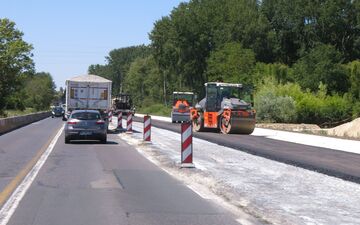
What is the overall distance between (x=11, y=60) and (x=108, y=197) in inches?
3040

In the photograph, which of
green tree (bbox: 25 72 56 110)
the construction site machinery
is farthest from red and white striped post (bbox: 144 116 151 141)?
→ green tree (bbox: 25 72 56 110)

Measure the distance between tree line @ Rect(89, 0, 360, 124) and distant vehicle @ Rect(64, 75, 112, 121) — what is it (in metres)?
28.0

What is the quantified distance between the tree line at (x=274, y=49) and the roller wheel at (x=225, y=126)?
27506 millimetres

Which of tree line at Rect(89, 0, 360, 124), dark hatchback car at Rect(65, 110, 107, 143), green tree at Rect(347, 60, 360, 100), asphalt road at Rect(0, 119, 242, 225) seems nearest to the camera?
asphalt road at Rect(0, 119, 242, 225)

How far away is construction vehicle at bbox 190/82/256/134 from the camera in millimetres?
34812

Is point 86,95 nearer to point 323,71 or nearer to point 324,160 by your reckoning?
point 324,160

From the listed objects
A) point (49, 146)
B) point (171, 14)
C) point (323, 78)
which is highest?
point (171, 14)

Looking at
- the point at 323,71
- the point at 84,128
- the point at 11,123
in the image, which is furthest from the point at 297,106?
the point at 84,128

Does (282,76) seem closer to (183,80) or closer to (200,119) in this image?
(183,80)

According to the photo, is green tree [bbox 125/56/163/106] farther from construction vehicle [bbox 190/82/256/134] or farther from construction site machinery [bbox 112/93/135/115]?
construction vehicle [bbox 190/82/256/134]

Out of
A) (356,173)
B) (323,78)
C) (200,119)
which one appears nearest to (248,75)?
(323,78)

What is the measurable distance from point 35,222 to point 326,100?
65543mm

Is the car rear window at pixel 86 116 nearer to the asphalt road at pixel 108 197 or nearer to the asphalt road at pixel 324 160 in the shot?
the asphalt road at pixel 324 160

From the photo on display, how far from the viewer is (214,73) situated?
9175 centimetres
